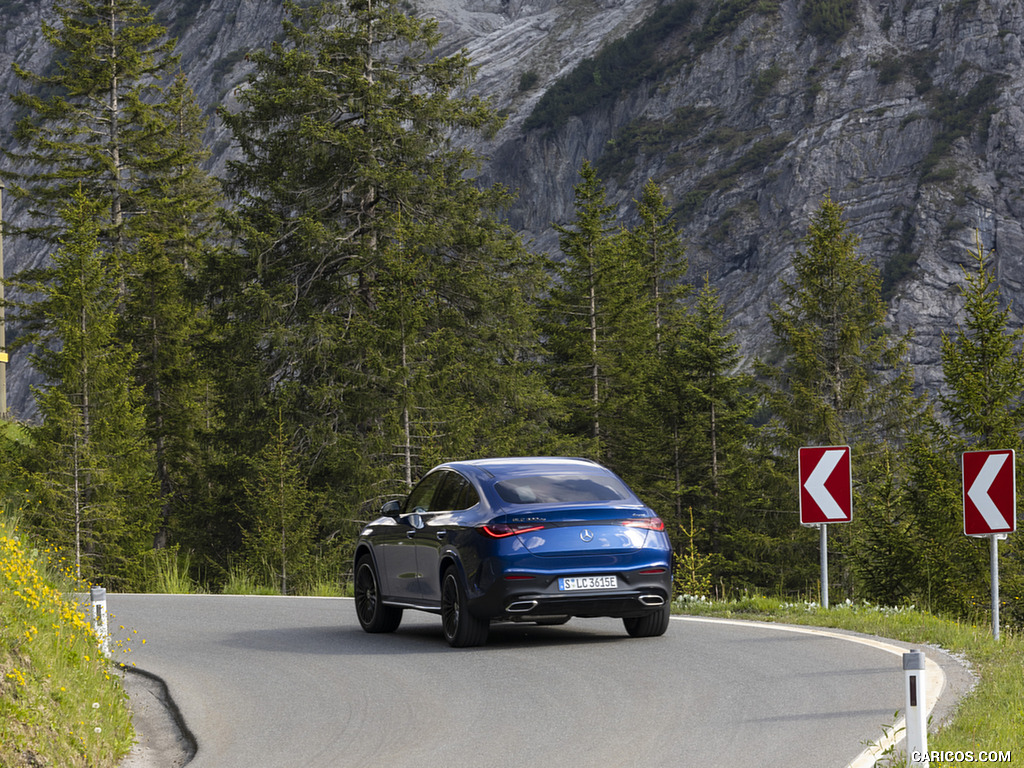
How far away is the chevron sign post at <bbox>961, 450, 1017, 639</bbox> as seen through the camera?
40.8 feet

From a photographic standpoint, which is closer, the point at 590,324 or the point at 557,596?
the point at 557,596

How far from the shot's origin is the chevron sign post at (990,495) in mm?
12438

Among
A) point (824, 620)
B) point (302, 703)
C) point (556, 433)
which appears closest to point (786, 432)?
point (556, 433)

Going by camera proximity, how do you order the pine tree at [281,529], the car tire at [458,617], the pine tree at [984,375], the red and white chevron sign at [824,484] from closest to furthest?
the car tire at [458,617] → the red and white chevron sign at [824,484] → the pine tree at [984,375] → the pine tree at [281,529]

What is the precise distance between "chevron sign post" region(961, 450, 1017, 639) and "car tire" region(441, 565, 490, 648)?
4.86m

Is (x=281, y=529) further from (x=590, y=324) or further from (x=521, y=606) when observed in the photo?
(x=590, y=324)

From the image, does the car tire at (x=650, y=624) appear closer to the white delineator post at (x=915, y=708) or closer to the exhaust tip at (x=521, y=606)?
the exhaust tip at (x=521, y=606)

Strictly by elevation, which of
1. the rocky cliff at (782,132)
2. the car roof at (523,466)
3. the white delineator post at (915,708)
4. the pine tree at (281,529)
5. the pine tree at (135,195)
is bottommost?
the pine tree at (281,529)

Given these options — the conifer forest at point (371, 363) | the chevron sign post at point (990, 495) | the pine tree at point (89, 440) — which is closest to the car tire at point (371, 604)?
the chevron sign post at point (990, 495)

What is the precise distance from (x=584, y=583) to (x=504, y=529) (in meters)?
0.84

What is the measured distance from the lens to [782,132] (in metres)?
115

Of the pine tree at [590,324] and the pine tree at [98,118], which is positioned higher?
the pine tree at [98,118]

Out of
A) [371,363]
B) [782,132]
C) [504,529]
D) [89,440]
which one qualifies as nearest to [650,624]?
[504,529]

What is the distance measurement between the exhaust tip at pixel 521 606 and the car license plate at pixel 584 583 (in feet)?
0.91
